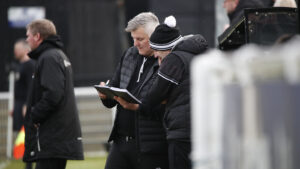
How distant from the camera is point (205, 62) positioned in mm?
2240

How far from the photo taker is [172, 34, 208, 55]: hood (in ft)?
16.3

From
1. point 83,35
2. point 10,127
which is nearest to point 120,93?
point 10,127

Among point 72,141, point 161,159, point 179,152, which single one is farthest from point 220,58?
point 72,141

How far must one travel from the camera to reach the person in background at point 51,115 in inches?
235

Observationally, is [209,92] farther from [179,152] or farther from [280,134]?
[179,152]

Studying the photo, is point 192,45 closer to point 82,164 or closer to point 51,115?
point 51,115

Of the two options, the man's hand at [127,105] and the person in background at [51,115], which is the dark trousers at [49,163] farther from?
the man's hand at [127,105]

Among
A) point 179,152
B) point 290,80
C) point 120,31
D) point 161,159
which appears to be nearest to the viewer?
point 290,80

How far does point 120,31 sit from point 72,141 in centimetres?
884

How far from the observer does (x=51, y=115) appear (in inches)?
240

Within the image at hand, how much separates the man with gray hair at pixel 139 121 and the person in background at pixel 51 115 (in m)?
0.45

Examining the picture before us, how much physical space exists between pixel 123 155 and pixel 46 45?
1296mm

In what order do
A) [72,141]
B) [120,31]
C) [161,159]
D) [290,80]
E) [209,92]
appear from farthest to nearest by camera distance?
[120,31] → [72,141] → [161,159] → [209,92] → [290,80]

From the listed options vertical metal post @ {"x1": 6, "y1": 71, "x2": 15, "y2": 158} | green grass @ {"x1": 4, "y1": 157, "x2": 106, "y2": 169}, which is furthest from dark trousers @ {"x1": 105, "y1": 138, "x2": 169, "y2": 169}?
vertical metal post @ {"x1": 6, "y1": 71, "x2": 15, "y2": 158}
